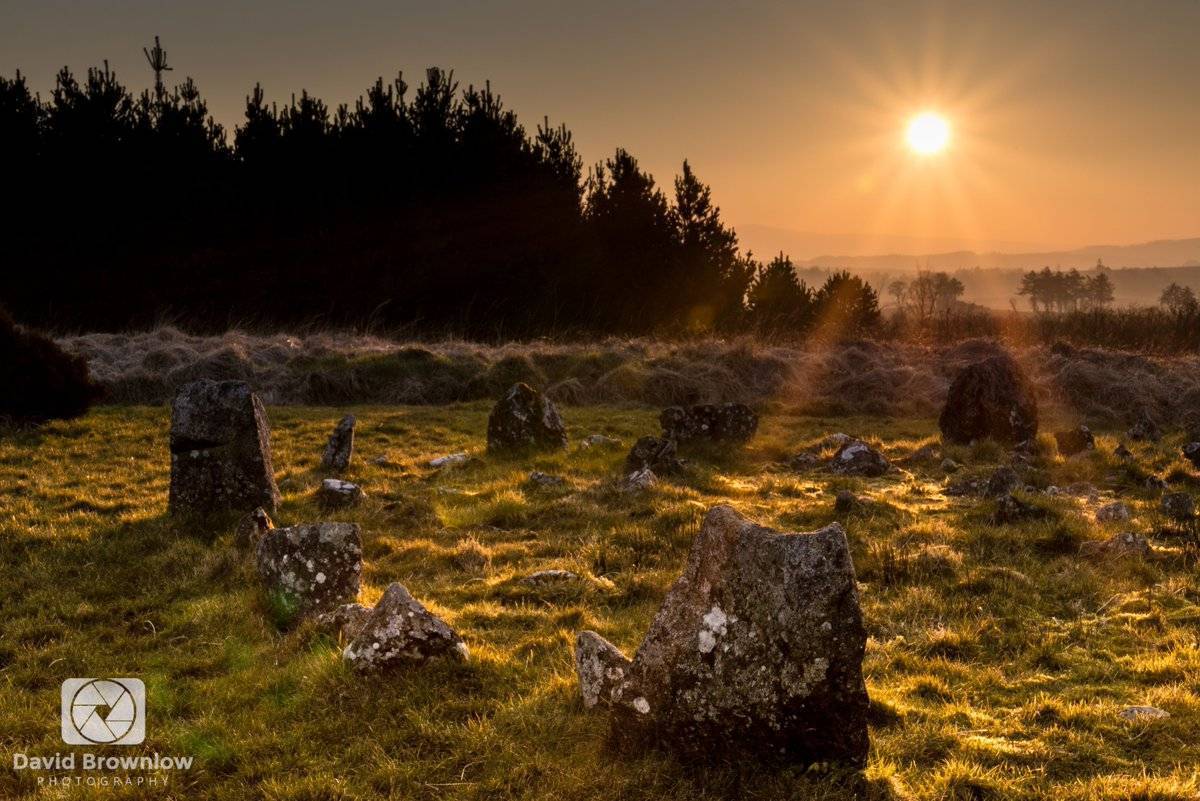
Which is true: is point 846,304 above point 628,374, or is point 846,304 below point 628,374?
above

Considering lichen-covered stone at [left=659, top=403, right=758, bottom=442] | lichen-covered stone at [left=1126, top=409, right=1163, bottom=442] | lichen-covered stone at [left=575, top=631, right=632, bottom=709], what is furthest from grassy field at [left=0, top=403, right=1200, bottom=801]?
lichen-covered stone at [left=1126, top=409, right=1163, bottom=442]

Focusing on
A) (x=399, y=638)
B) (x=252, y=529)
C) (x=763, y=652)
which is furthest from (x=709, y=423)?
(x=763, y=652)

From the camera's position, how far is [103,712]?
5.82 m

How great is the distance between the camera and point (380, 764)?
5.02m

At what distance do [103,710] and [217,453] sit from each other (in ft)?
18.3

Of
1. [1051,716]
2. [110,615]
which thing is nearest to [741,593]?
[1051,716]

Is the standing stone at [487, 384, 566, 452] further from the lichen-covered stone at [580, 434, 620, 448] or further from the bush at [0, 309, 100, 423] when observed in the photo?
the bush at [0, 309, 100, 423]

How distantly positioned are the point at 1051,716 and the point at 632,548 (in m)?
4.95

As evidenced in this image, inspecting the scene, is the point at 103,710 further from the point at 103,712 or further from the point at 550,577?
the point at 550,577

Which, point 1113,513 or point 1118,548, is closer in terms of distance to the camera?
point 1118,548

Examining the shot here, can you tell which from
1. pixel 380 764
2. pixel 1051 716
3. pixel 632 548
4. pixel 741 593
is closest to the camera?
pixel 741 593

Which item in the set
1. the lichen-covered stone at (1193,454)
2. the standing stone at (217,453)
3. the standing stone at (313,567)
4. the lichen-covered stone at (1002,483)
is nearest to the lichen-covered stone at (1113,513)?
the lichen-covered stone at (1002,483)

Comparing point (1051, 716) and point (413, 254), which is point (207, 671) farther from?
point (413, 254)

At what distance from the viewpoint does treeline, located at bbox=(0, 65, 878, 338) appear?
38.6m
